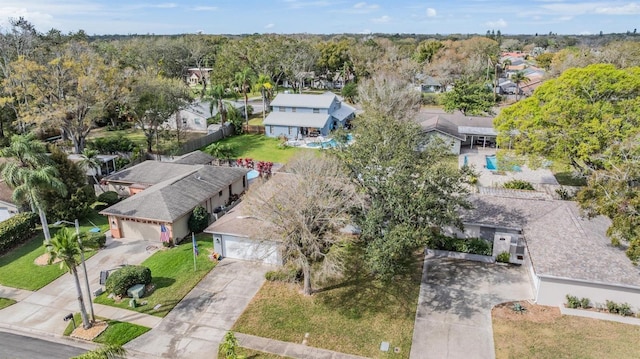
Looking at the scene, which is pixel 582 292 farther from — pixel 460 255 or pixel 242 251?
pixel 242 251

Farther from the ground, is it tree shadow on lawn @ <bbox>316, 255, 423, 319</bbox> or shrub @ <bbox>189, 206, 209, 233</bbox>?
shrub @ <bbox>189, 206, 209, 233</bbox>

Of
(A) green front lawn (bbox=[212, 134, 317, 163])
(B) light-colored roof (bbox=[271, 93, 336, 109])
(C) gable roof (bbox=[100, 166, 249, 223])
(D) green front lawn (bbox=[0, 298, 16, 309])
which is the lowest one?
(D) green front lawn (bbox=[0, 298, 16, 309])

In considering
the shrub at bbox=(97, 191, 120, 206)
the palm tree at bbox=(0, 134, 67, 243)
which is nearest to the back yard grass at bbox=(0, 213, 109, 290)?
the palm tree at bbox=(0, 134, 67, 243)

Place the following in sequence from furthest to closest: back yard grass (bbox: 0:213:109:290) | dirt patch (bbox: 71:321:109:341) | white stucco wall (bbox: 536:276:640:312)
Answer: back yard grass (bbox: 0:213:109:290) < white stucco wall (bbox: 536:276:640:312) < dirt patch (bbox: 71:321:109:341)

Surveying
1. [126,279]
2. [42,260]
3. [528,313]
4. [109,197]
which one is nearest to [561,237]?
[528,313]

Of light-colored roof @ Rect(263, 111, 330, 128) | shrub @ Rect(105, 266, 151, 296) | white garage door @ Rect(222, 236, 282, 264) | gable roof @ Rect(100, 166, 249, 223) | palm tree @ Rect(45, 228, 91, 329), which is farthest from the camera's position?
light-colored roof @ Rect(263, 111, 330, 128)

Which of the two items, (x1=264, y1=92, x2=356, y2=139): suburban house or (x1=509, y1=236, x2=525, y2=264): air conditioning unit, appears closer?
(x1=509, y1=236, x2=525, y2=264): air conditioning unit

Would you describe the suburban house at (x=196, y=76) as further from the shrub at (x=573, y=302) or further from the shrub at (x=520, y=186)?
the shrub at (x=573, y=302)

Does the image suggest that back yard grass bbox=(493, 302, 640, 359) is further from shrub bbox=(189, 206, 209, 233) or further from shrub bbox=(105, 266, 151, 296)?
shrub bbox=(189, 206, 209, 233)
